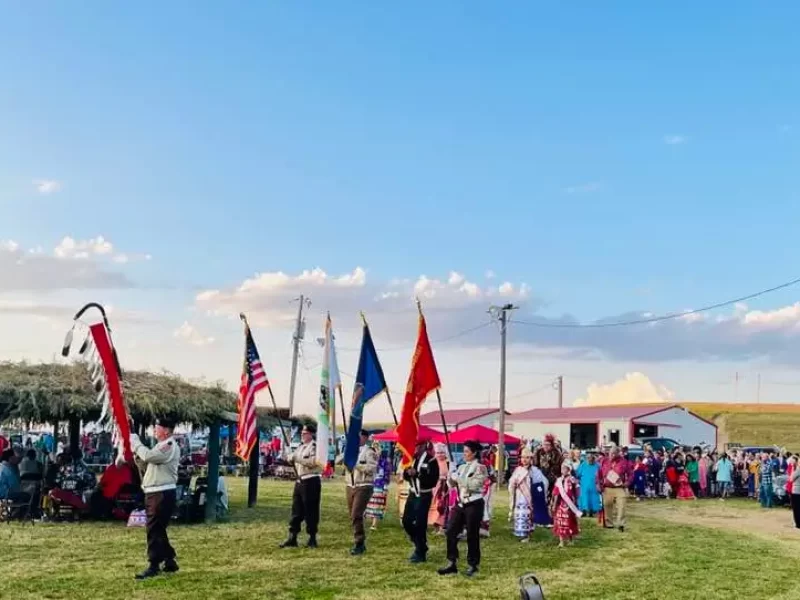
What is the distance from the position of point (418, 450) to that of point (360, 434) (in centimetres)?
131

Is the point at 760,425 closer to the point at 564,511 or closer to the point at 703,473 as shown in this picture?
the point at 703,473

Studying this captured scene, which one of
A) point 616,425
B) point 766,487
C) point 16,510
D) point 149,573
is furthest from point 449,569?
point 616,425

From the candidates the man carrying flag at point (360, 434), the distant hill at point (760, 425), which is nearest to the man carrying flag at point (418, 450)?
the man carrying flag at point (360, 434)

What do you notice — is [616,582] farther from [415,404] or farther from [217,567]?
[217,567]

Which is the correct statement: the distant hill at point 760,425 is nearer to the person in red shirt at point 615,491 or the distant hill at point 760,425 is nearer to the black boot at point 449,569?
the person in red shirt at point 615,491

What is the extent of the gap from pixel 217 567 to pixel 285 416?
9.49 m

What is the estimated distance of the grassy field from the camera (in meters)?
9.98

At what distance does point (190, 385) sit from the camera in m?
17.9

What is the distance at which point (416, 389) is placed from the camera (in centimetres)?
1227

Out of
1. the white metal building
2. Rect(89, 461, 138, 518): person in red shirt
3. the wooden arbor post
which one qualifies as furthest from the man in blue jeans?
Rect(89, 461, 138, 518): person in red shirt

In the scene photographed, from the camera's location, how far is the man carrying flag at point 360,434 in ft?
41.5

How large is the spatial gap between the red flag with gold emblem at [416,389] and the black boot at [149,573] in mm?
3429

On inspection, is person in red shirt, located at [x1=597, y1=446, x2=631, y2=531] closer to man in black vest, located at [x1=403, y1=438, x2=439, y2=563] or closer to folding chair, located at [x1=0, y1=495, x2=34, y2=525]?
Result: man in black vest, located at [x1=403, y1=438, x2=439, y2=563]

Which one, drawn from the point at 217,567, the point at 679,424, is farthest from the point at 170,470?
the point at 679,424
